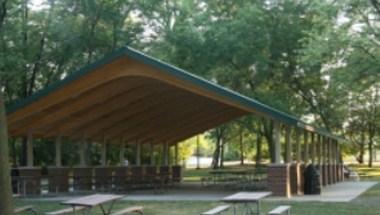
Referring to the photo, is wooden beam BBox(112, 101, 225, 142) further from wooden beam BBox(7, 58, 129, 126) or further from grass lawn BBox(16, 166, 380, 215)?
grass lawn BBox(16, 166, 380, 215)

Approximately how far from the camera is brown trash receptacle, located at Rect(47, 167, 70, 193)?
20781 millimetres

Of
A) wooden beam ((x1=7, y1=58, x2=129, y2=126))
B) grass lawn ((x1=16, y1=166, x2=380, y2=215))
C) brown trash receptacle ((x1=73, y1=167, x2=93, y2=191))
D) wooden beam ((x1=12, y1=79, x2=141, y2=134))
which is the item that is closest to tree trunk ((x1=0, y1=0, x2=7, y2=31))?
wooden beam ((x1=12, y1=79, x2=141, y2=134))

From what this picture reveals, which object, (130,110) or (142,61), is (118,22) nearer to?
(130,110)

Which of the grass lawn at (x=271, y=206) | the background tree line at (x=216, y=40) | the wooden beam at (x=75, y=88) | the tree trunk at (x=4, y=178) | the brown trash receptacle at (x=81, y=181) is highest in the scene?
the background tree line at (x=216, y=40)

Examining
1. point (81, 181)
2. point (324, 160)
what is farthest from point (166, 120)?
point (324, 160)

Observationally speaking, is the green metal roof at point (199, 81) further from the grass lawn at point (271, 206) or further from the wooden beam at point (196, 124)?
the wooden beam at point (196, 124)

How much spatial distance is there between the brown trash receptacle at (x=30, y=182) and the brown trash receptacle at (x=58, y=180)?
65cm

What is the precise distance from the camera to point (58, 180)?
2102 cm

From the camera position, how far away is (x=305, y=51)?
24.7 m

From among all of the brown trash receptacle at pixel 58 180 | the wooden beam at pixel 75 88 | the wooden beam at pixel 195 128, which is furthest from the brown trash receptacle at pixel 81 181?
the wooden beam at pixel 195 128

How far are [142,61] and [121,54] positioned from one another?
1.92 feet

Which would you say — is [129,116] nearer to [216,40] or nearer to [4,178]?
[216,40]

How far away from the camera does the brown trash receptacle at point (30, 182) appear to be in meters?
19.8

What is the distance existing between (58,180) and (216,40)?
10.6 meters
